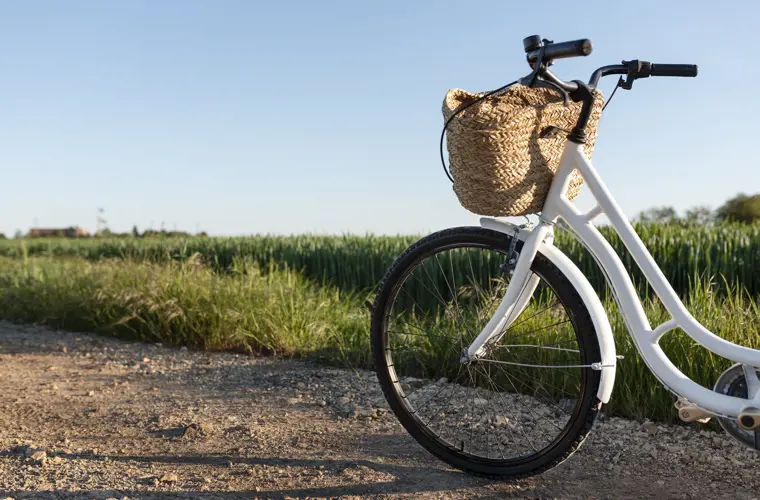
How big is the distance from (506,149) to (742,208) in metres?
19.8

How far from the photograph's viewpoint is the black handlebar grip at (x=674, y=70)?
2.77 m

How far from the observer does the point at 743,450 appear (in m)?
3.41

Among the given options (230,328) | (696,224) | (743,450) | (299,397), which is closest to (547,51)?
(743,450)

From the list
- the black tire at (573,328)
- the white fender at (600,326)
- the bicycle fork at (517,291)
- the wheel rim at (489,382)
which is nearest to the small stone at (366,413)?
the wheel rim at (489,382)

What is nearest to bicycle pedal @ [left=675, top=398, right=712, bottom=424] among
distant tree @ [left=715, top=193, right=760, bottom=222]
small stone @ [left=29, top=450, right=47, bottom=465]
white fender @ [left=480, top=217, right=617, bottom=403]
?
white fender @ [left=480, top=217, right=617, bottom=403]

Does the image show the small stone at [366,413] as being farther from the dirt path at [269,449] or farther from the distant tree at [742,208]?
the distant tree at [742,208]

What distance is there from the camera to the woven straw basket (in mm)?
2645

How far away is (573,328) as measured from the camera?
281 centimetres

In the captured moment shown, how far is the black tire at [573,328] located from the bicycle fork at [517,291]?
0.05m

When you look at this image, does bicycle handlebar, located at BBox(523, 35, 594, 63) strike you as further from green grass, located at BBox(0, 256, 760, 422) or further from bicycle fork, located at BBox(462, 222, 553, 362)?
green grass, located at BBox(0, 256, 760, 422)

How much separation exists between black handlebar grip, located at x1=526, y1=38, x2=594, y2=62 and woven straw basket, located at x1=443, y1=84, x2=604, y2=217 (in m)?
0.20

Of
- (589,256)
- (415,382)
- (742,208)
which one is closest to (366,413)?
(415,382)

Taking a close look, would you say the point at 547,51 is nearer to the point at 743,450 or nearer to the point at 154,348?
the point at 743,450

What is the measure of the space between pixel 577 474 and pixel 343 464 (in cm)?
108
